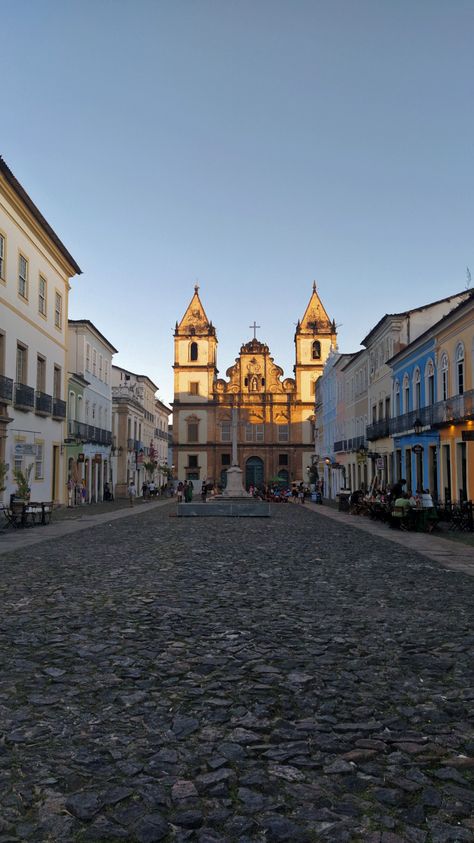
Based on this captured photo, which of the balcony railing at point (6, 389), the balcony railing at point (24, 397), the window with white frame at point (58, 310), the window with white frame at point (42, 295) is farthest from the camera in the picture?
the window with white frame at point (58, 310)

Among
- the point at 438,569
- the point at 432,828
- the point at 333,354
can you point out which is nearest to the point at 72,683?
the point at 432,828

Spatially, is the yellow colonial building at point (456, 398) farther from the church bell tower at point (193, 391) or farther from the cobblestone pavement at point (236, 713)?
the church bell tower at point (193, 391)

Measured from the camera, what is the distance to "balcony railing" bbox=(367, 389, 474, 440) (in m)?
24.0

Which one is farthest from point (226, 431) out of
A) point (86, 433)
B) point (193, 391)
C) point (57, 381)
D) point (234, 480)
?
point (57, 381)

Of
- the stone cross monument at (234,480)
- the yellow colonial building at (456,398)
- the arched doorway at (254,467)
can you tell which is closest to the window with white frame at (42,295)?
the stone cross monument at (234,480)

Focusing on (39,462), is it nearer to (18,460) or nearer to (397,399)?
(18,460)

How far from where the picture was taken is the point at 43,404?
29141mm

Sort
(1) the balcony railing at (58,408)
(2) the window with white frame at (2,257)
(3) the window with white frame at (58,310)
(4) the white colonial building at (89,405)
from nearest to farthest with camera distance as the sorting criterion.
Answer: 1. (2) the window with white frame at (2,257)
2. (1) the balcony railing at (58,408)
3. (3) the window with white frame at (58,310)
4. (4) the white colonial building at (89,405)

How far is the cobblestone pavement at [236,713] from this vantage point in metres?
3.35

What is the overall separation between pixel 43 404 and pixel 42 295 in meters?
4.75

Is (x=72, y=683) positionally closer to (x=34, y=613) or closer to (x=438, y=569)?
(x=34, y=613)

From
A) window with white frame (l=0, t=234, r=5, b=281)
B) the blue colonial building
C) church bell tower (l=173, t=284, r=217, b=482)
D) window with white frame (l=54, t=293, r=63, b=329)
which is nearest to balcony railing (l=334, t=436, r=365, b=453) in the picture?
the blue colonial building

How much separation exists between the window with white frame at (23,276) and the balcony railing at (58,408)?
555cm

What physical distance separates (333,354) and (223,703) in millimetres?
54734
